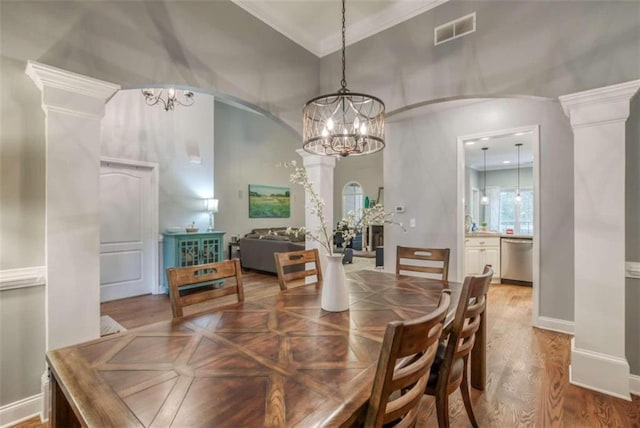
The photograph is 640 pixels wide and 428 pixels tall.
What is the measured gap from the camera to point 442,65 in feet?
9.51

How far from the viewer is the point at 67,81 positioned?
76.4 inches

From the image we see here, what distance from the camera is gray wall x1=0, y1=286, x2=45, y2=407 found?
1.86 meters

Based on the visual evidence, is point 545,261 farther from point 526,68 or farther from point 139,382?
point 139,382

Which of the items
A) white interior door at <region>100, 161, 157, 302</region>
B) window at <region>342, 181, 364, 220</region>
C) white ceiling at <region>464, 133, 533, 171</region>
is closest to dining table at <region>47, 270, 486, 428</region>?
white interior door at <region>100, 161, 157, 302</region>

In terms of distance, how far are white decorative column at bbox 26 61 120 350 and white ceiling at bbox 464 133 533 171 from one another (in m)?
5.27

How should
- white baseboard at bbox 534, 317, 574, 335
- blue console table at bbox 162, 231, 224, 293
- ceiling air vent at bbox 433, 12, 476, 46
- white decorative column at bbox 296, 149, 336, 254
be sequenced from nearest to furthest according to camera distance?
1. ceiling air vent at bbox 433, 12, 476, 46
2. white baseboard at bbox 534, 317, 574, 335
3. white decorative column at bbox 296, 149, 336, 254
4. blue console table at bbox 162, 231, 224, 293

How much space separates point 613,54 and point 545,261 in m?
2.16

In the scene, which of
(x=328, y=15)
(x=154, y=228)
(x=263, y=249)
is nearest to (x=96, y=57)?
(x=328, y=15)

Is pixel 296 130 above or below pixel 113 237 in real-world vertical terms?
above

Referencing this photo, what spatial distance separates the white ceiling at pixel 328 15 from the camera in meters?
2.99

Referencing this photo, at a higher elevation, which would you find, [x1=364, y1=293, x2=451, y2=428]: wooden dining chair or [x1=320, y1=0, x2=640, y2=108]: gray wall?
[x1=320, y1=0, x2=640, y2=108]: gray wall

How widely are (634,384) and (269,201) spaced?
7.59 metres

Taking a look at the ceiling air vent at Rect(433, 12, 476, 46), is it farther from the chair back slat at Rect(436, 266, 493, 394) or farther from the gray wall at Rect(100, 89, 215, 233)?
the gray wall at Rect(100, 89, 215, 233)

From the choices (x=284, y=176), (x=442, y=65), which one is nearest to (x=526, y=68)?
(x=442, y=65)
